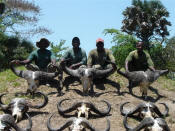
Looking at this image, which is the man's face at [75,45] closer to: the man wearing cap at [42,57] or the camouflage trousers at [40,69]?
the man wearing cap at [42,57]

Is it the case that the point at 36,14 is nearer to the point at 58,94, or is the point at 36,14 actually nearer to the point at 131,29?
the point at 131,29

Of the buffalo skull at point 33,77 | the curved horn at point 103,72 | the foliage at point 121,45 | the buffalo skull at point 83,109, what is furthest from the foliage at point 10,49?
the buffalo skull at point 83,109

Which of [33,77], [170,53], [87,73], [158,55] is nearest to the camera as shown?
[33,77]

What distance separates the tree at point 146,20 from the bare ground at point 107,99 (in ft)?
38.2

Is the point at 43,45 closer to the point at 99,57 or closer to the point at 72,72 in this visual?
the point at 72,72

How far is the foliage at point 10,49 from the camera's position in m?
20.0

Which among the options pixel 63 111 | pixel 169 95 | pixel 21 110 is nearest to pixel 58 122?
pixel 63 111

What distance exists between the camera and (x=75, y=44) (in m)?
10.8

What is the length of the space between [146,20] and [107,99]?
51.5 feet

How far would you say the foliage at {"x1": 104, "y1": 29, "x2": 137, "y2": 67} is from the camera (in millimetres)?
22284

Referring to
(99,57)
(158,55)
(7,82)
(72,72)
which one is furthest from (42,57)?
(158,55)

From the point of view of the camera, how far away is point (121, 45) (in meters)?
23.3

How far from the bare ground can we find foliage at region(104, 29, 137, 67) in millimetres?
9763

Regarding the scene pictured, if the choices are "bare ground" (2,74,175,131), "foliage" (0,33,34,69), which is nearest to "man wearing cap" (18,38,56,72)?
"bare ground" (2,74,175,131)
